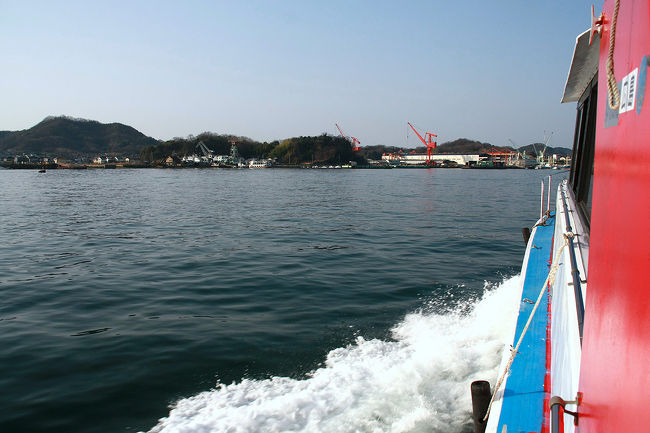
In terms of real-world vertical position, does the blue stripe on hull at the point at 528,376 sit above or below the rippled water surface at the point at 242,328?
above

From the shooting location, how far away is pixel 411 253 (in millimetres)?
12195

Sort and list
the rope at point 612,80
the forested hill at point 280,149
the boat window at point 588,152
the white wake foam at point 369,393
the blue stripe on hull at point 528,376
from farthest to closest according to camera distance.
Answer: the forested hill at point 280,149, the boat window at point 588,152, the white wake foam at point 369,393, the blue stripe on hull at point 528,376, the rope at point 612,80

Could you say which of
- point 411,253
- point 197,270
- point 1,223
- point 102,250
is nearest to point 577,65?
point 411,253

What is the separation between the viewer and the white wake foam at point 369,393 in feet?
14.0

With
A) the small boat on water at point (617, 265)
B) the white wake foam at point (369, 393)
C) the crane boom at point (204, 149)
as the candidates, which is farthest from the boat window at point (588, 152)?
the crane boom at point (204, 149)

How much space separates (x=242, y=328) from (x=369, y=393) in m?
2.62

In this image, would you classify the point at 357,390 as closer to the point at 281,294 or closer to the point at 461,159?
the point at 281,294

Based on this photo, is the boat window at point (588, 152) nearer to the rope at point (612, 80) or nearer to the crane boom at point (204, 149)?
the rope at point (612, 80)

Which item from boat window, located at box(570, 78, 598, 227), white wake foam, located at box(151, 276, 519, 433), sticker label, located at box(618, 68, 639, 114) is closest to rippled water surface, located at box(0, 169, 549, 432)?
white wake foam, located at box(151, 276, 519, 433)

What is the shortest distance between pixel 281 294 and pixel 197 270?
2.83 meters

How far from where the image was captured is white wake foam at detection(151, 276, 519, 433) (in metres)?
4.26

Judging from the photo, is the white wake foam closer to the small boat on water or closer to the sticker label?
the small boat on water

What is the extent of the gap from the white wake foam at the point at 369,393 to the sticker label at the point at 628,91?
11.6 feet

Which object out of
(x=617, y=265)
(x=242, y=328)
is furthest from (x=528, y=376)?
(x=242, y=328)
